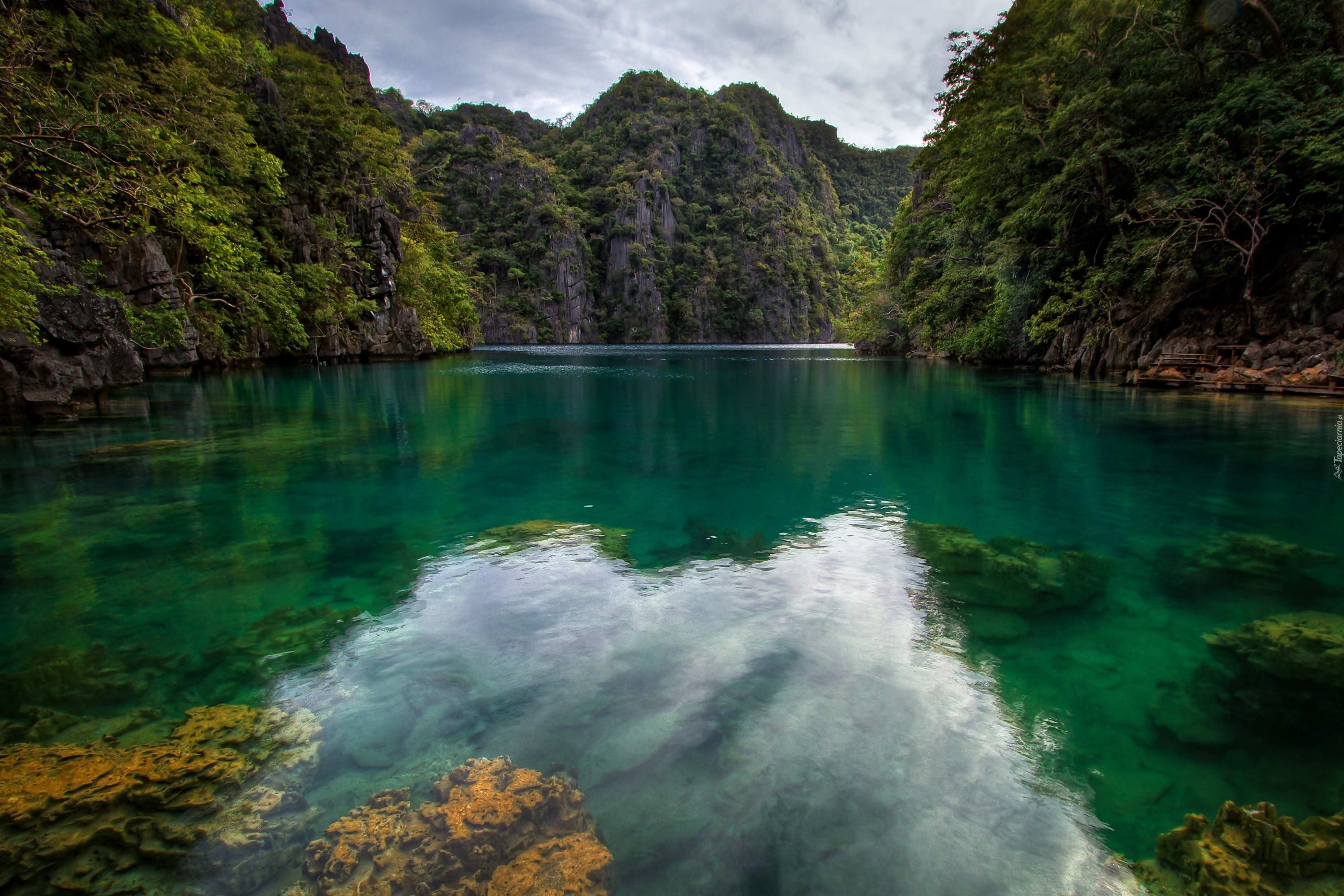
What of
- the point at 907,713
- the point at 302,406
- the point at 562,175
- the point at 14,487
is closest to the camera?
the point at 907,713

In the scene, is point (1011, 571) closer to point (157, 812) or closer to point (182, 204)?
point (157, 812)

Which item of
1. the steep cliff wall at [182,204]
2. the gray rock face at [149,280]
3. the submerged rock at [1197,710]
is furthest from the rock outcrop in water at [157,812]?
the gray rock face at [149,280]

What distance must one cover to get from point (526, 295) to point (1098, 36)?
84.0m

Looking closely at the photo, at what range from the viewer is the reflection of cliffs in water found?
8.24ft

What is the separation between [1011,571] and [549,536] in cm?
441

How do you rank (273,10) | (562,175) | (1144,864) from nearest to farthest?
(1144,864), (273,10), (562,175)

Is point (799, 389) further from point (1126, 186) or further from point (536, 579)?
point (536, 579)

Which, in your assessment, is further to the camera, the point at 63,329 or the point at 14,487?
the point at 63,329

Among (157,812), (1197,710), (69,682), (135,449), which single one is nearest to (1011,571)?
(1197,710)

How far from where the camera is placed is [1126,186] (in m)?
22.5

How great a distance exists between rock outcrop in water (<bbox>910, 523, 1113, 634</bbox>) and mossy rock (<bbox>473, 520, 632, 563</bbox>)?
2.92 metres

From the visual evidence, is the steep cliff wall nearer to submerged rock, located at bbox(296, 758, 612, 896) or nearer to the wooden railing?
submerged rock, located at bbox(296, 758, 612, 896)

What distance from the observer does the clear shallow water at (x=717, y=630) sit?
2746 millimetres

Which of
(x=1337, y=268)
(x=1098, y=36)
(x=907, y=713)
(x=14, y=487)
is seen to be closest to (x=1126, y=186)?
(x=1098, y=36)
